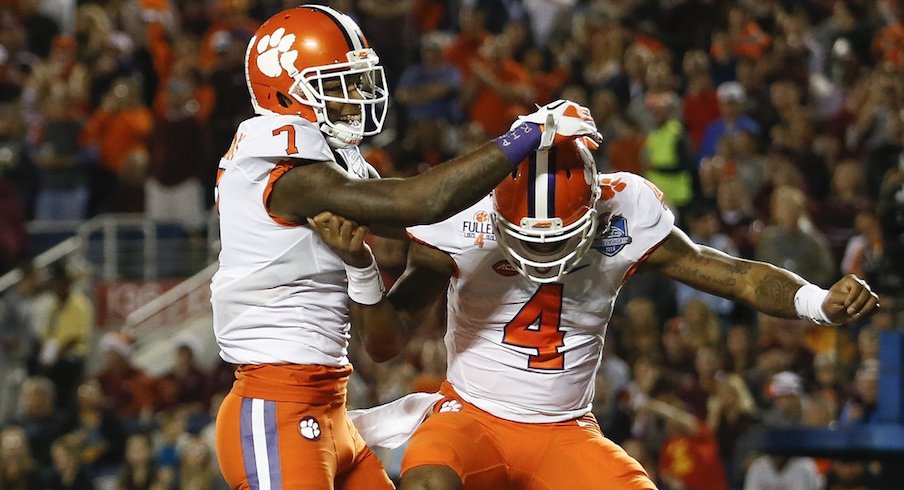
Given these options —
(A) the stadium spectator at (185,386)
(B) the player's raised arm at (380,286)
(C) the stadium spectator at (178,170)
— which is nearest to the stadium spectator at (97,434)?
(A) the stadium spectator at (185,386)

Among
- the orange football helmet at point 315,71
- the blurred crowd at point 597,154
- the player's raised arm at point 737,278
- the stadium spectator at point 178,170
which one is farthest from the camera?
the stadium spectator at point 178,170

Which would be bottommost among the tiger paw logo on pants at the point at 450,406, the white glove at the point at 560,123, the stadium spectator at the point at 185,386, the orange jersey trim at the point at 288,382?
the stadium spectator at the point at 185,386

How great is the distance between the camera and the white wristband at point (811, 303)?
4863 mm

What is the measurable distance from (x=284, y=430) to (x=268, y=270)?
1.54 feet

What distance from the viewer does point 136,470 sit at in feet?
32.4

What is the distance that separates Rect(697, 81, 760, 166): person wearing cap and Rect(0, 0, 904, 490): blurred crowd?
0.10ft

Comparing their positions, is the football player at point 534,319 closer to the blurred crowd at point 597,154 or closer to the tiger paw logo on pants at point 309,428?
the tiger paw logo on pants at point 309,428

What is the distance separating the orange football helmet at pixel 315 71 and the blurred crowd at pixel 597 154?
3.64 metres

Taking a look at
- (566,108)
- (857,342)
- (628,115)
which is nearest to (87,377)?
(628,115)

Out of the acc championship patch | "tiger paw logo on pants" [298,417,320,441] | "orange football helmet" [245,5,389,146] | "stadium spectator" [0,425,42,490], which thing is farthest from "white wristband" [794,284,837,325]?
"stadium spectator" [0,425,42,490]

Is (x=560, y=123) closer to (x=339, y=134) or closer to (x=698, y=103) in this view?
(x=339, y=134)

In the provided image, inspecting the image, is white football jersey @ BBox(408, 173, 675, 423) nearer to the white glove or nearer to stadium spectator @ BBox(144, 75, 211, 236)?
the white glove

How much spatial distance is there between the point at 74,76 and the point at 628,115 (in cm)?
468

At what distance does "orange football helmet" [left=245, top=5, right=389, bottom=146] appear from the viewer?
4.70 m
